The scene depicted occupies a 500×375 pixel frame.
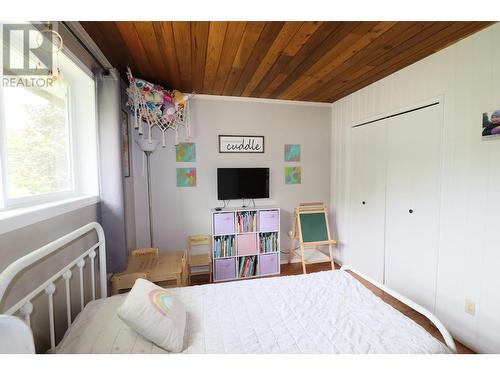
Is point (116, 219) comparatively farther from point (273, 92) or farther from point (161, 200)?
point (273, 92)

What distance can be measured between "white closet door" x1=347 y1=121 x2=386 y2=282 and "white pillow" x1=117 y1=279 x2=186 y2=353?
Result: 7.99 feet

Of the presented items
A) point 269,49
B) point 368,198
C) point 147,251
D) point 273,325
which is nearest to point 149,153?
point 147,251

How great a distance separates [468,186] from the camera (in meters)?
1.74

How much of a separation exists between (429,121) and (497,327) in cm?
167

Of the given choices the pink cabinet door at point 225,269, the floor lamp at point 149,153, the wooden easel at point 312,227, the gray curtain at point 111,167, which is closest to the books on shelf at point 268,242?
the wooden easel at point 312,227

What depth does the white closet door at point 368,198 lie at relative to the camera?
2.60 metres

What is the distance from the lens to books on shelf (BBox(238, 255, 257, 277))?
290cm

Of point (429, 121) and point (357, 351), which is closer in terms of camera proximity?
point (357, 351)

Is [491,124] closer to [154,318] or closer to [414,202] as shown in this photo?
[414,202]

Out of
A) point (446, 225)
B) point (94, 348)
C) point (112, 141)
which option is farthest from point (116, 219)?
point (446, 225)

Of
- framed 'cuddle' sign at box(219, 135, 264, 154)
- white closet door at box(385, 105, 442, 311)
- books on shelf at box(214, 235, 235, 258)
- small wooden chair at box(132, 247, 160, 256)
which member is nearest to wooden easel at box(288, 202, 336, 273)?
white closet door at box(385, 105, 442, 311)

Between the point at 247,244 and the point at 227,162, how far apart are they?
1145mm

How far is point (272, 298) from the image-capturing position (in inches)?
57.2

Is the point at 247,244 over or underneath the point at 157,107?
underneath
